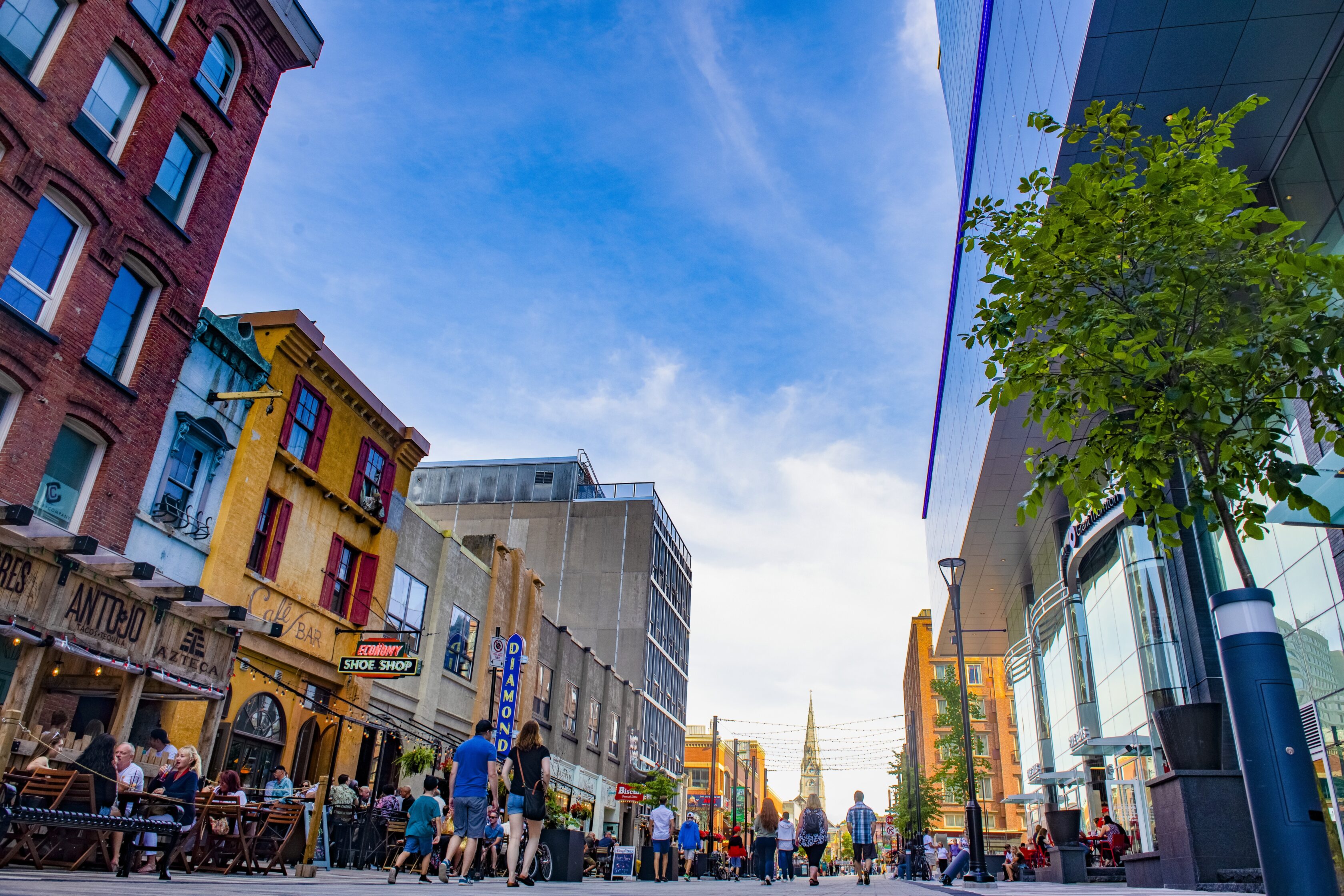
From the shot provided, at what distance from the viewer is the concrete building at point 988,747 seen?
217 ft

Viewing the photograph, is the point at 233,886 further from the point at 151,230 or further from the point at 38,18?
the point at 38,18

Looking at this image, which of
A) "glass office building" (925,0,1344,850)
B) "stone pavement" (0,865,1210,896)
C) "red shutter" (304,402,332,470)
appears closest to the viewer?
"stone pavement" (0,865,1210,896)

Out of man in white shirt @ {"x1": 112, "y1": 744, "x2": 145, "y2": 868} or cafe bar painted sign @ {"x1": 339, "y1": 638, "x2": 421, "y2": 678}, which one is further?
cafe bar painted sign @ {"x1": 339, "y1": 638, "x2": 421, "y2": 678}

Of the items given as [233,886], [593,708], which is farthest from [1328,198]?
[593,708]

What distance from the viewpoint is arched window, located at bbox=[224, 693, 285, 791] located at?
54.2ft

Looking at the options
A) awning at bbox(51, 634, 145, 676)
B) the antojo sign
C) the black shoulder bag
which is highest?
awning at bbox(51, 634, 145, 676)

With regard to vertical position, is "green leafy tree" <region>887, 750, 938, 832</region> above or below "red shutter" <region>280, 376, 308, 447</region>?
below

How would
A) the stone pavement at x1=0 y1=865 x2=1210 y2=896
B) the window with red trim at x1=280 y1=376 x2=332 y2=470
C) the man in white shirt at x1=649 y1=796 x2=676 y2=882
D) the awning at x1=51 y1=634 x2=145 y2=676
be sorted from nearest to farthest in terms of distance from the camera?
the stone pavement at x1=0 y1=865 x2=1210 y2=896, the awning at x1=51 y1=634 x2=145 y2=676, the window with red trim at x1=280 y1=376 x2=332 y2=470, the man in white shirt at x1=649 y1=796 x2=676 y2=882

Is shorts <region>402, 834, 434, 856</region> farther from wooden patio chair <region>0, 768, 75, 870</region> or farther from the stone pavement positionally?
wooden patio chair <region>0, 768, 75, 870</region>

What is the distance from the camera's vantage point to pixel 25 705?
11.4 metres

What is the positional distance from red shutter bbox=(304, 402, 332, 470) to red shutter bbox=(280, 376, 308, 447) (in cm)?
73

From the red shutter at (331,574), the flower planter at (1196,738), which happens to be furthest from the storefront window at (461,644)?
the flower planter at (1196,738)

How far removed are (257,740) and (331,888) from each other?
11863 mm

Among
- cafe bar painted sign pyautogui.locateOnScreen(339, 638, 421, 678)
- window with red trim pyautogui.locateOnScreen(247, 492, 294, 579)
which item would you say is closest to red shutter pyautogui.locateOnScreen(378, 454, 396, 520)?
window with red trim pyautogui.locateOnScreen(247, 492, 294, 579)
